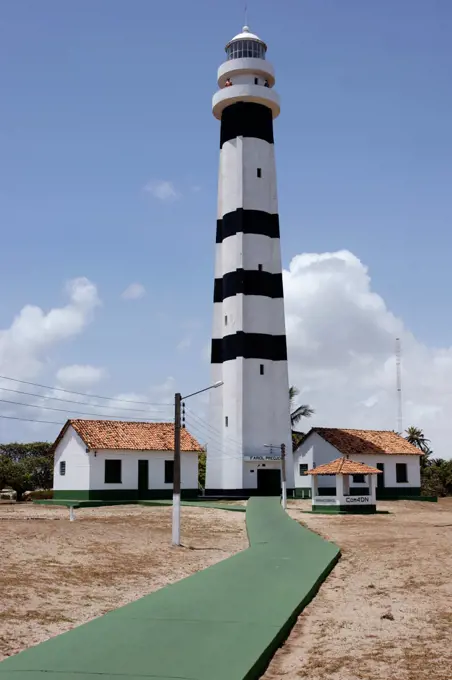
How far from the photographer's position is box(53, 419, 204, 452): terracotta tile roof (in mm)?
48969

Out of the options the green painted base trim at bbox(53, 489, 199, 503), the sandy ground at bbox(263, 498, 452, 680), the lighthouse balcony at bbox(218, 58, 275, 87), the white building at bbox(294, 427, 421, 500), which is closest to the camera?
the sandy ground at bbox(263, 498, 452, 680)

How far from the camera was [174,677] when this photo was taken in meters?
7.96

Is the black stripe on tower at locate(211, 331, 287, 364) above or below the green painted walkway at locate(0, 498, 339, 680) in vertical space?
above

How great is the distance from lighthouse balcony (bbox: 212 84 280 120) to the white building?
23476 millimetres

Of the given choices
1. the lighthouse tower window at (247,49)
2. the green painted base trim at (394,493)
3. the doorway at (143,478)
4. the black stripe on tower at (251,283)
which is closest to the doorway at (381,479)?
the green painted base trim at (394,493)

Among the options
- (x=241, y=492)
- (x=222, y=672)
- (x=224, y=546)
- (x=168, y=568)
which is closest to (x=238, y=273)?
(x=241, y=492)

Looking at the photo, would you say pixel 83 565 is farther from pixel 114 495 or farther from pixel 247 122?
pixel 247 122

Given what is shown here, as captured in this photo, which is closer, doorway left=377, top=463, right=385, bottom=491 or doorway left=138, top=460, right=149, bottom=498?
doorway left=138, top=460, right=149, bottom=498

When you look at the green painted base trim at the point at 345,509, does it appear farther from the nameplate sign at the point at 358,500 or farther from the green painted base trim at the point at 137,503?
the green painted base trim at the point at 137,503

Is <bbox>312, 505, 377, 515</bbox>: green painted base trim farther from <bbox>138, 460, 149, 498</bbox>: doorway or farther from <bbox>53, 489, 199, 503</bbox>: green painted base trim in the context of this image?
<bbox>138, 460, 149, 498</bbox>: doorway

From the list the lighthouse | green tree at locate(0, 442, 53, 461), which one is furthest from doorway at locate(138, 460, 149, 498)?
green tree at locate(0, 442, 53, 461)

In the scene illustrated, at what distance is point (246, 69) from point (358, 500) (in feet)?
104

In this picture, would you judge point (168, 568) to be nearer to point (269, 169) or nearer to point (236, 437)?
point (236, 437)

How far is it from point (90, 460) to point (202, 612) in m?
37.4
